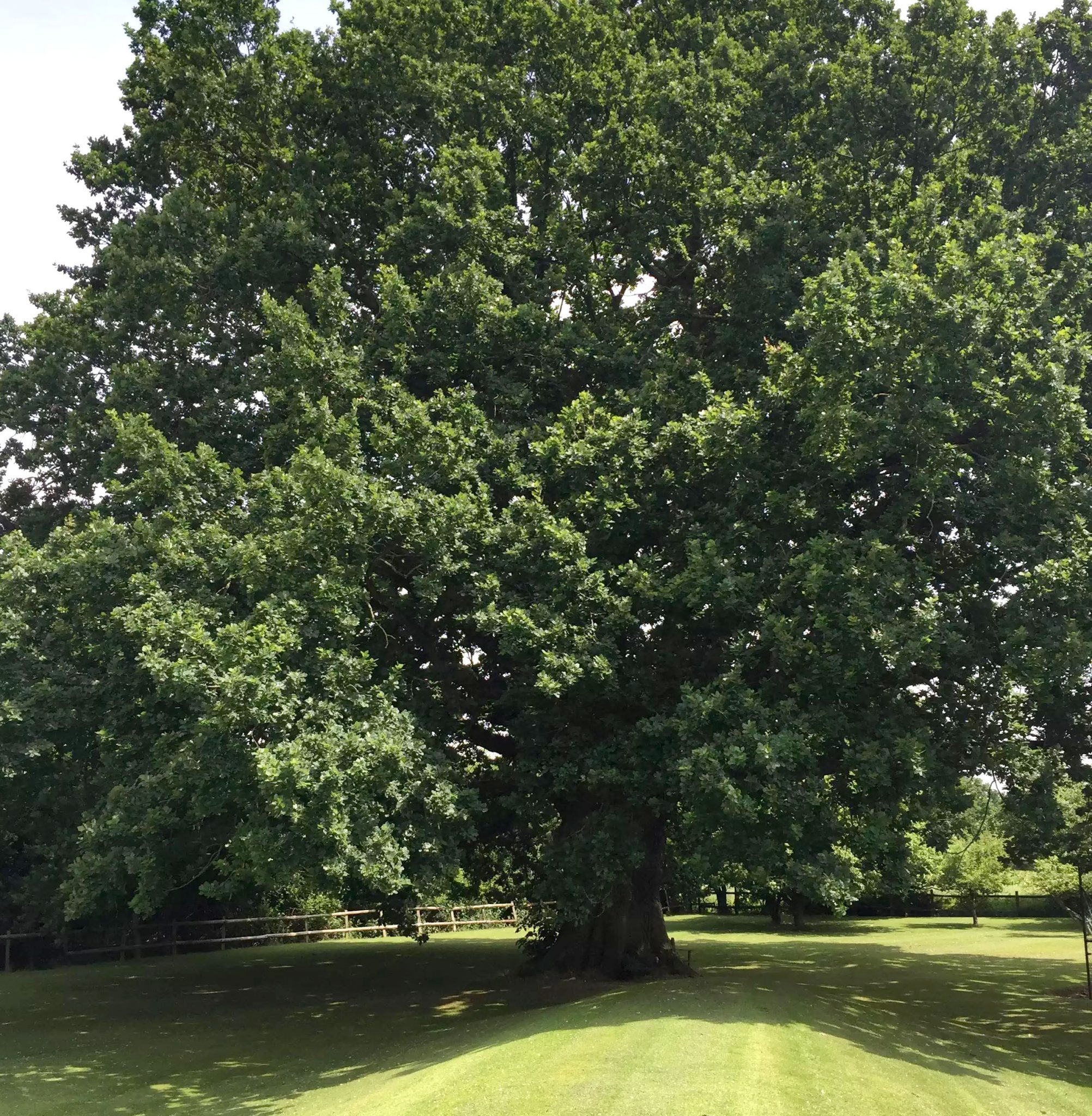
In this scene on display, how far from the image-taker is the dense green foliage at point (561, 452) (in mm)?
14797

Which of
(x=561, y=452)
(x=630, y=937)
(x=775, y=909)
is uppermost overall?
(x=561, y=452)

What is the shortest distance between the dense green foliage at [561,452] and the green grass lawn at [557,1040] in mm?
2591

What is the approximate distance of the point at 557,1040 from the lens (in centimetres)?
1402

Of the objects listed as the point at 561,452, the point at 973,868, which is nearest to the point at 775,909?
the point at 973,868

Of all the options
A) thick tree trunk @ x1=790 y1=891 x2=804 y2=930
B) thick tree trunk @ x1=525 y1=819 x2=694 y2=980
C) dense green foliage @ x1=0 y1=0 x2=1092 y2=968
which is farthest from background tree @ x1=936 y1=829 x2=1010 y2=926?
dense green foliage @ x1=0 y1=0 x2=1092 y2=968

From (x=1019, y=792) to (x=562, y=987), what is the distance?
34.3 ft

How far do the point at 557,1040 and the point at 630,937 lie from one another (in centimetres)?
728

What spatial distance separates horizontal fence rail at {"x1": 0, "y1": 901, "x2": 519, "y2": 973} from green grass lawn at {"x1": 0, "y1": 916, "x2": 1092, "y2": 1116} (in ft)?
8.33

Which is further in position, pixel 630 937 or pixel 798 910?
pixel 798 910

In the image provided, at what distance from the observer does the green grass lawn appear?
39.2ft

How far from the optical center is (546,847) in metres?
18.5

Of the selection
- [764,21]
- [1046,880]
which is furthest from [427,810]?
[1046,880]

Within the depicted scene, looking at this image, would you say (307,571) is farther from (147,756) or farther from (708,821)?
(708,821)

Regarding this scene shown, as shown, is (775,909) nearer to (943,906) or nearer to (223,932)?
(943,906)
